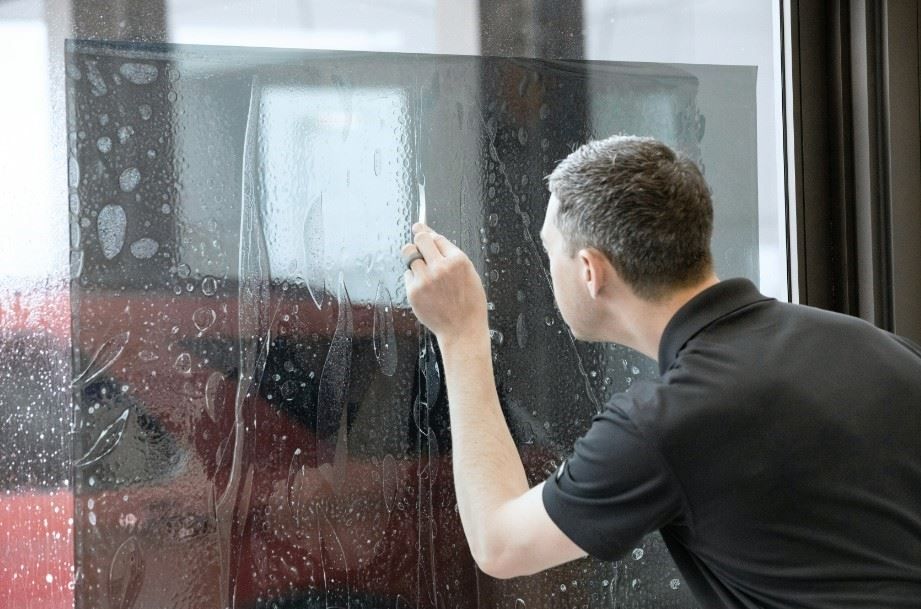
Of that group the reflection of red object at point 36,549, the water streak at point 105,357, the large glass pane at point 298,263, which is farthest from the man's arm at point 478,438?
the reflection of red object at point 36,549

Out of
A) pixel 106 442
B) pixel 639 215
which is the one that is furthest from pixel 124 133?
pixel 639 215

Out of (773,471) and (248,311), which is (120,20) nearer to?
(248,311)

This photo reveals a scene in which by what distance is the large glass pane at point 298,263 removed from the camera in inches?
42.5

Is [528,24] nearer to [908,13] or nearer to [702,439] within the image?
[908,13]

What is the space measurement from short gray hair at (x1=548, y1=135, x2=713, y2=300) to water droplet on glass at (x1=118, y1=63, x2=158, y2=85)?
482 mm

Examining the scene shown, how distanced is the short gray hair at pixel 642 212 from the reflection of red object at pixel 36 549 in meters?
0.63

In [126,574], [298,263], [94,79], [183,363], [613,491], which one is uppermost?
[94,79]

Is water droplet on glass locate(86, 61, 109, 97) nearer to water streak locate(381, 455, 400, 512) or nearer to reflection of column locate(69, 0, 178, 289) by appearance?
reflection of column locate(69, 0, 178, 289)

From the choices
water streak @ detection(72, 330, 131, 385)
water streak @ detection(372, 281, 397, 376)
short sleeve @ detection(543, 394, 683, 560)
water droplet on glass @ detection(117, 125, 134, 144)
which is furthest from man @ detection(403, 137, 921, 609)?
water droplet on glass @ detection(117, 125, 134, 144)

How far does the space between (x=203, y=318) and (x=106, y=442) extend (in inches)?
6.8

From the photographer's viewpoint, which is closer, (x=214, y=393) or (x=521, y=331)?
(x=214, y=393)

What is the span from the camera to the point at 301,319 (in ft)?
3.94

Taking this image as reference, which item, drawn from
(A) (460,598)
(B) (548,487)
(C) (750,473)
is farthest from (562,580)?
(C) (750,473)

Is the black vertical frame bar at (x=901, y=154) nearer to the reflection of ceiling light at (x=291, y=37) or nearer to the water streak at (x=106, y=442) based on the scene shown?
the reflection of ceiling light at (x=291, y=37)
